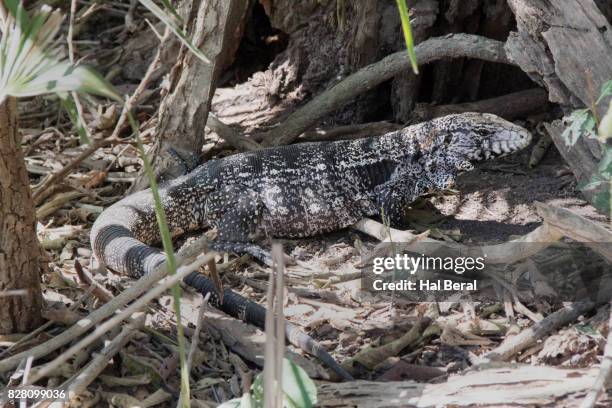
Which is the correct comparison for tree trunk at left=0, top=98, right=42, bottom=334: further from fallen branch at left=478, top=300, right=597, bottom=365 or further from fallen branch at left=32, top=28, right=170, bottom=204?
fallen branch at left=478, top=300, right=597, bottom=365

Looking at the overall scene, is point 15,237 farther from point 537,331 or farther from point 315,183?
point 315,183

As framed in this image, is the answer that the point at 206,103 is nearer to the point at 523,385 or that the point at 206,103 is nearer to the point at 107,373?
the point at 107,373

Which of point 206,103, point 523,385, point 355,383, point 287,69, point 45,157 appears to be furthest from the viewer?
point 287,69

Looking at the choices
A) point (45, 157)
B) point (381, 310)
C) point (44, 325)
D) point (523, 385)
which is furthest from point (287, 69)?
point (523, 385)

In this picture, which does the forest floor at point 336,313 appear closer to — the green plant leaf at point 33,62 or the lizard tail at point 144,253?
the lizard tail at point 144,253

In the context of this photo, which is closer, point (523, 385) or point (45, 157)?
point (523, 385)

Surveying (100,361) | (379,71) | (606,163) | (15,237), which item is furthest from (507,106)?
(15,237)

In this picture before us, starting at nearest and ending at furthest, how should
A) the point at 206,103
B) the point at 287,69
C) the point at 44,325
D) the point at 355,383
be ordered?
1. the point at 355,383
2. the point at 44,325
3. the point at 206,103
4. the point at 287,69
